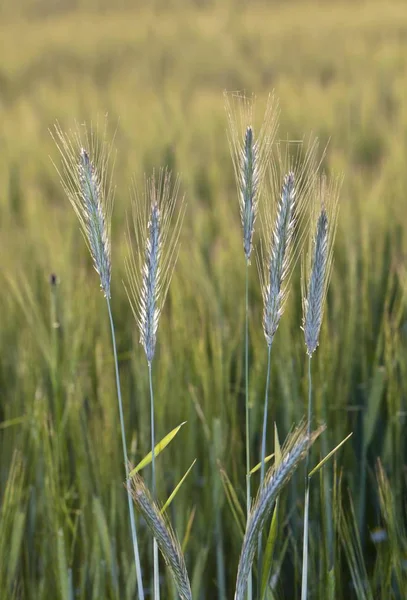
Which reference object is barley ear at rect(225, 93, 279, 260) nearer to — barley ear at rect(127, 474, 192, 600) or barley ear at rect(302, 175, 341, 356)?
barley ear at rect(302, 175, 341, 356)

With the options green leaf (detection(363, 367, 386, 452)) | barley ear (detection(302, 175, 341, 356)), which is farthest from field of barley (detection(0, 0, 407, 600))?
barley ear (detection(302, 175, 341, 356))

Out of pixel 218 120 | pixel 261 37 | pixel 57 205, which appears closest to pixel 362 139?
pixel 218 120

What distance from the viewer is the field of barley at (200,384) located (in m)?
0.73

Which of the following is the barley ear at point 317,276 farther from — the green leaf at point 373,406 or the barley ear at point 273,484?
the green leaf at point 373,406

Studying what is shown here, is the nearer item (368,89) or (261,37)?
(368,89)

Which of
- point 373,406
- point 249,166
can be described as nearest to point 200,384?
point 373,406

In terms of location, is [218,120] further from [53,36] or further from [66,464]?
[53,36]

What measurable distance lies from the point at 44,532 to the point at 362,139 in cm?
165

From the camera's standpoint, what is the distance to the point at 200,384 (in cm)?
90

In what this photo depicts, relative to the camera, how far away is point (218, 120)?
2418 mm

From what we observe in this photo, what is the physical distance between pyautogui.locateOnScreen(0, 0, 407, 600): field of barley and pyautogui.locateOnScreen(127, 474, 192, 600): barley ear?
0.06 metres

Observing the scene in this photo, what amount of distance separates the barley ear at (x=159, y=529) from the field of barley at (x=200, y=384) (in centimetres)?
6

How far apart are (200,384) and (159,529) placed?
433 millimetres

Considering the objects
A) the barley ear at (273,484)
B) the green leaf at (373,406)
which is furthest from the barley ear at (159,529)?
the green leaf at (373,406)
